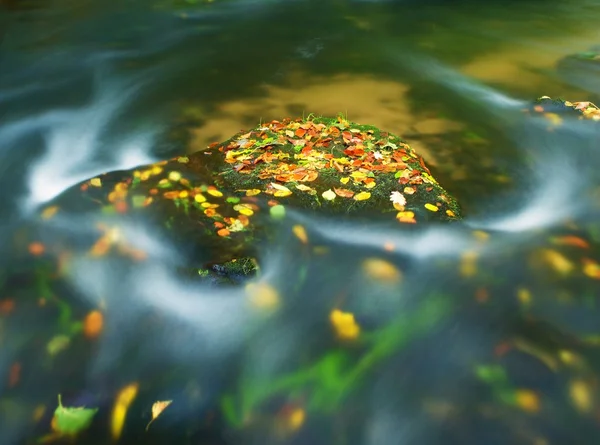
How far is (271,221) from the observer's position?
438 centimetres

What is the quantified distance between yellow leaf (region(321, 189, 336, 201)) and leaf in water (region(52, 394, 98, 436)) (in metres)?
2.48

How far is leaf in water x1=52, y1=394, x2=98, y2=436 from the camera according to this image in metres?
2.96

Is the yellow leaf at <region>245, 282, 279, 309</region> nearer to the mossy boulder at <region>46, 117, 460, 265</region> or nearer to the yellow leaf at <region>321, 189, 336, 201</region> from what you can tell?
the mossy boulder at <region>46, 117, 460, 265</region>

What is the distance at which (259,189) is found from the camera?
4688mm

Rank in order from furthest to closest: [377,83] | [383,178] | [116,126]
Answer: [377,83] < [116,126] < [383,178]

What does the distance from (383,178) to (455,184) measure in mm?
710

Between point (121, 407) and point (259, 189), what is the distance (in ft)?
7.32

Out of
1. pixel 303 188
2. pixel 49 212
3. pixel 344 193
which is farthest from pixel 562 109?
pixel 49 212

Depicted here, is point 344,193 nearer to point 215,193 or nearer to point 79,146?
point 215,193

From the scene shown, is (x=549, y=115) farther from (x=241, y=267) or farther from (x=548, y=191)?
(x=241, y=267)

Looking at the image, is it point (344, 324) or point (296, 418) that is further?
point (344, 324)

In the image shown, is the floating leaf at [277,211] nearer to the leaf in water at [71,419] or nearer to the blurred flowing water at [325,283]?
the blurred flowing water at [325,283]

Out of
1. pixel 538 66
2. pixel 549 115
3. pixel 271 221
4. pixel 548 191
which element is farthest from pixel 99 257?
pixel 538 66

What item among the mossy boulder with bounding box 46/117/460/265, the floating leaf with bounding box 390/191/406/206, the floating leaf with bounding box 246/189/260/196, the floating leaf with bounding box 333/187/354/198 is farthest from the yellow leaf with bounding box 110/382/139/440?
the floating leaf with bounding box 390/191/406/206
